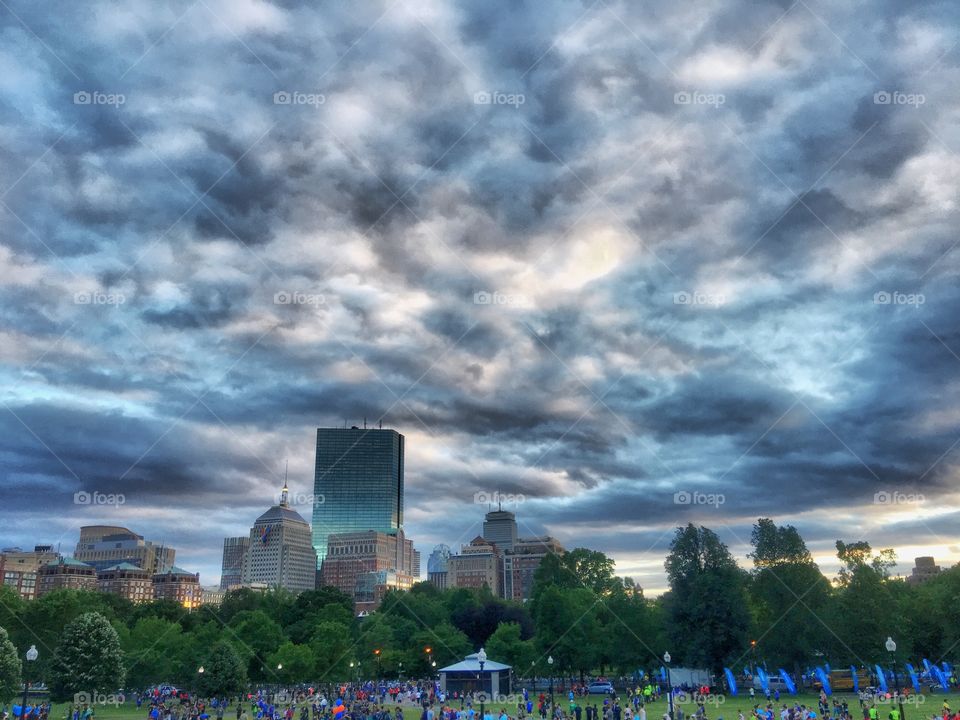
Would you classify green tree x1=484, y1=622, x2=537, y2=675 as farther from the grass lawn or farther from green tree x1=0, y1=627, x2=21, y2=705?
green tree x1=0, y1=627, x2=21, y2=705

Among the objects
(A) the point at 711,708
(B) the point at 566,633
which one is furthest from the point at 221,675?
(B) the point at 566,633

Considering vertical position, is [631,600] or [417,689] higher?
[631,600]

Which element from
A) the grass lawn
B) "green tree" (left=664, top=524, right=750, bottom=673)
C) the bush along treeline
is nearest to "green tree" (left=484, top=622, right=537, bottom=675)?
the bush along treeline

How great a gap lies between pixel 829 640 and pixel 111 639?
62236 mm

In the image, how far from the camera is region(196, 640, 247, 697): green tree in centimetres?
5275

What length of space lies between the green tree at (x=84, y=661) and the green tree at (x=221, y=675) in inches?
251

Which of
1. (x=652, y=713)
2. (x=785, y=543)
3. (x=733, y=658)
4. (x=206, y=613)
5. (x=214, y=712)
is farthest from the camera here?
(x=206, y=613)

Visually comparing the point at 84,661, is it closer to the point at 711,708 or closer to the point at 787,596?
the point at 711,708

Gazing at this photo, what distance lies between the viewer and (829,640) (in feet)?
233

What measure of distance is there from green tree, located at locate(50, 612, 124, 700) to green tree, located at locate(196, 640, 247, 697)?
251 inches

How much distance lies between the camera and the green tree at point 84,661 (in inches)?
2060

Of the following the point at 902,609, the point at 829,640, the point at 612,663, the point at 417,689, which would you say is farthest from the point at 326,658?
the point at 902,609

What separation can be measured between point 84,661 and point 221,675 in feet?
31.6

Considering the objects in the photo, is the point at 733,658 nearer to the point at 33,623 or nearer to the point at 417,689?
the point at 417,689
